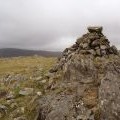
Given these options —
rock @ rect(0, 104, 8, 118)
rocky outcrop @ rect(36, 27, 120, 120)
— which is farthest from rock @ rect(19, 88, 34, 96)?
rock @ rect(0, 104, 8, 118)

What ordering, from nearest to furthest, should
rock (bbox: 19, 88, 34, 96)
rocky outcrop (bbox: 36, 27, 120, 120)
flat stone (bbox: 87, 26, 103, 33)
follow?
1. rocky outcrop (bbox: 36, 27, 120, 120)
2. rock (bbox: 19, 88, 34, 96)
3. flat stone (bbox: 87, 26, 103, 33)

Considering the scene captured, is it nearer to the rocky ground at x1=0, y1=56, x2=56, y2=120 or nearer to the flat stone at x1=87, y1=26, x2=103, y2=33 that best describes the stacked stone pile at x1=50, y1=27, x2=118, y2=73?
the flat stone at x1=87, y1=26, x2=103, y2=33

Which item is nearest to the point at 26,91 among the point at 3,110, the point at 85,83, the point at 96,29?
the point at 3,110

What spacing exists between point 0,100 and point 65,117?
34.5 ft

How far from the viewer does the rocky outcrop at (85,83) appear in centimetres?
3650

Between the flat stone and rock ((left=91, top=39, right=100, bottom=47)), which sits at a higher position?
the flat stone

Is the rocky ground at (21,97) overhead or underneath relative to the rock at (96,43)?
underneath

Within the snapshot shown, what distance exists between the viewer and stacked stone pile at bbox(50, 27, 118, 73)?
41750 mm

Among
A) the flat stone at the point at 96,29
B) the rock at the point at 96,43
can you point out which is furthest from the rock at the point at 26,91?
the flat stone at the point at 96,29

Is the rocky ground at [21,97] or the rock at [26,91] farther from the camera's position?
the rock at [26,91]

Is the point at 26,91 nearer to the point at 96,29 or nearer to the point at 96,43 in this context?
the point at 96,43

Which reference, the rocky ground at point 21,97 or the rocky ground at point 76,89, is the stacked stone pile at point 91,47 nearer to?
the rocky ground at point 76,89

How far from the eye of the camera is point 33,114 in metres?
39.1

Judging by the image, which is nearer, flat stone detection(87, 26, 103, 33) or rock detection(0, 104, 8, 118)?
rock detection(0, 104, 8, 118)
